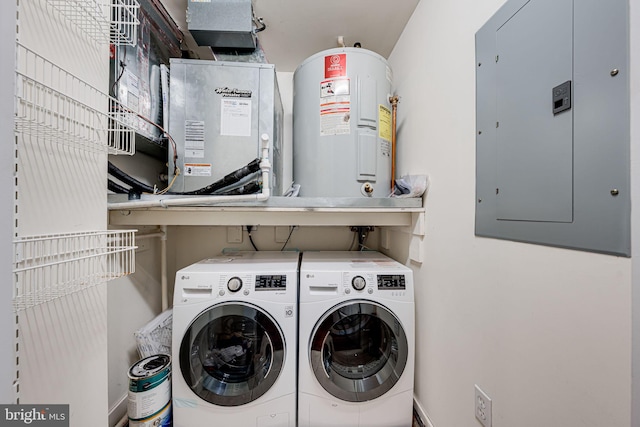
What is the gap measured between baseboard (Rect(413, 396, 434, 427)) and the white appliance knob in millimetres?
722

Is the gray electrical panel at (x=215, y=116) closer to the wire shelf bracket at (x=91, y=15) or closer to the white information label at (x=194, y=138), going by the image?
the white information label at (x=194, y=138)

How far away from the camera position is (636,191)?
449 mm

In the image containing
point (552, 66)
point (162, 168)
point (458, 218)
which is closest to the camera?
point (552, 66)

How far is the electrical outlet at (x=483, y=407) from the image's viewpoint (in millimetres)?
795

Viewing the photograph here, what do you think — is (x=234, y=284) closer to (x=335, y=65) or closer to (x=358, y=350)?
(x=358, y=350)

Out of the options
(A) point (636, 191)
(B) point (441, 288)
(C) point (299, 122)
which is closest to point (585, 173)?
(A) point (636, 191)

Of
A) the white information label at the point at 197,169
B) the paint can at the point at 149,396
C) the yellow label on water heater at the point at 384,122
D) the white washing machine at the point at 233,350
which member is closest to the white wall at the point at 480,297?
the yellow label on water heater at the point at 384,122

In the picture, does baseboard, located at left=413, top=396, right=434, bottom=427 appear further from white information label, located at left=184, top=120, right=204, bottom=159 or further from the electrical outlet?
white information label, located at left=184, top=120, right=204, bottom=159

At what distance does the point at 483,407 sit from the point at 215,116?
5.89ft

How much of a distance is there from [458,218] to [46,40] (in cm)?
148

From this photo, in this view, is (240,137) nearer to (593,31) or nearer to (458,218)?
(458,218)

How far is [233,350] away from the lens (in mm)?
1170

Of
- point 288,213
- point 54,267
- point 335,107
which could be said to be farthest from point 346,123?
point 54,267

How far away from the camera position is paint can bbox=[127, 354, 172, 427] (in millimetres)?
1076
